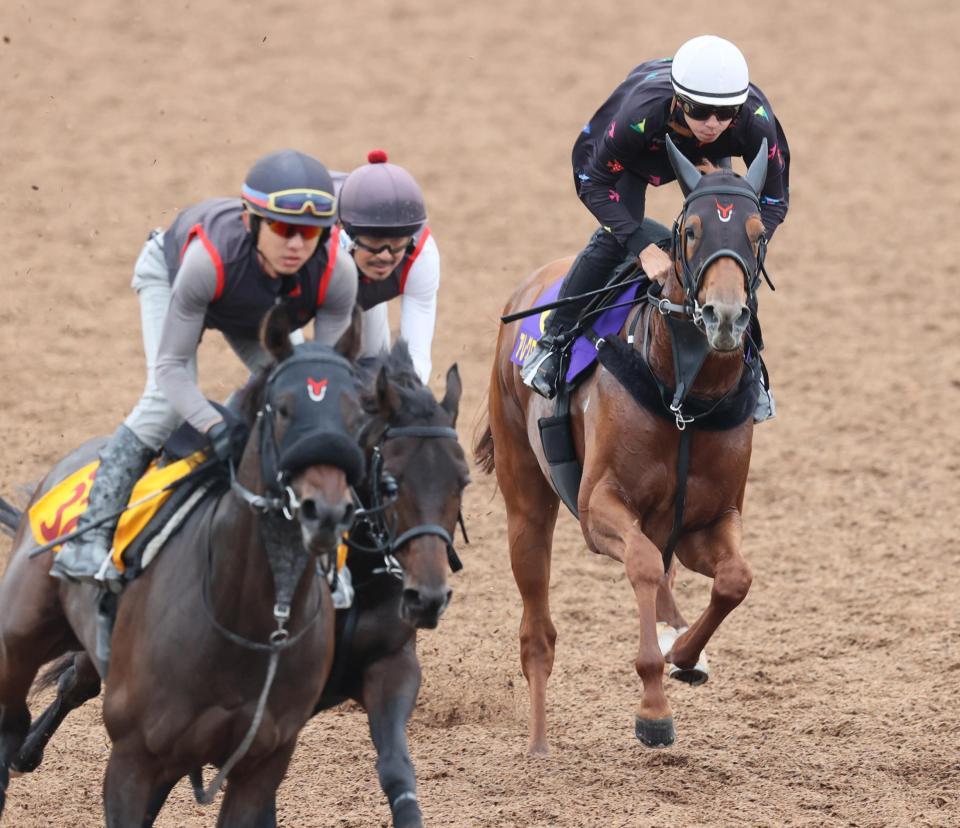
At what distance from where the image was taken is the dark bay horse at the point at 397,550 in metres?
4.82

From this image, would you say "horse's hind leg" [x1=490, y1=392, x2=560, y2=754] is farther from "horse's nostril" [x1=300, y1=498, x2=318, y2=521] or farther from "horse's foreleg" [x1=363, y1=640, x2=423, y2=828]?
"horse's nostril" [x1=300, y1=498, x2=318, y2=521]

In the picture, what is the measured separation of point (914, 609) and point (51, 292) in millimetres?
6966

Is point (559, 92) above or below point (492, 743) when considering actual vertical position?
above

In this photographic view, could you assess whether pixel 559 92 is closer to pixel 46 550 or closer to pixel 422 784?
pixel 422 784

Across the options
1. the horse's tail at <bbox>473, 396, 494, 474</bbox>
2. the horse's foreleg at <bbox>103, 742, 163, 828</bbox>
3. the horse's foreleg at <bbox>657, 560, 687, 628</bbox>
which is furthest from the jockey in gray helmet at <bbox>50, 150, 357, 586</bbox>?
the horse's tail at <bbox>473, 396, 494, 474</bbox>

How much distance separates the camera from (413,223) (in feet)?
19.7

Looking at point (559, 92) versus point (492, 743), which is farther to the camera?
point (559, 92)

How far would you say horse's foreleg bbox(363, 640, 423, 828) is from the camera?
206 inches

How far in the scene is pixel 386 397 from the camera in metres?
4.95

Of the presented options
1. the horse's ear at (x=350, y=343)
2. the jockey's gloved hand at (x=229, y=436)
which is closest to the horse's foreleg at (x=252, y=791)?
the jockey's gloved hand at (x=229, y=436)

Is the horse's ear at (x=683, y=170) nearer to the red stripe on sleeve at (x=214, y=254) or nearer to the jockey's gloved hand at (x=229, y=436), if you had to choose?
the red stripe on sleeve at (x=214, y=254)

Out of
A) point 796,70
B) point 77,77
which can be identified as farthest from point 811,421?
point 77,77

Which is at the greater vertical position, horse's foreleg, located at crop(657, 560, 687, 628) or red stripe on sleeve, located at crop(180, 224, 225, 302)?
red stripe on sleeve, located at crop(180, 224, 225, 302)

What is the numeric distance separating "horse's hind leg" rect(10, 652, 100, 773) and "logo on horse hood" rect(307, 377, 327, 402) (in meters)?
2.27
